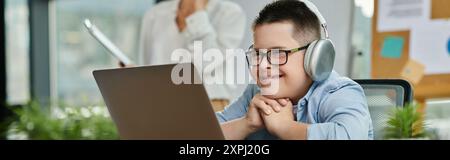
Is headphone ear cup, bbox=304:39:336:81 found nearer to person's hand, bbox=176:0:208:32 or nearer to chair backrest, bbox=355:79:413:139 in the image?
chair backrest, bbox=355:79:413:139

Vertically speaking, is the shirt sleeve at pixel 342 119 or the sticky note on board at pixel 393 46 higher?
the sticky note on board at pixel 393 46

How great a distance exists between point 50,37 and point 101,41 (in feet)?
2.29

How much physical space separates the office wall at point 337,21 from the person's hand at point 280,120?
93 millimetres

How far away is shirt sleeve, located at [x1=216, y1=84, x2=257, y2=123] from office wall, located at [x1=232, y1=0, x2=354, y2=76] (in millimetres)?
61

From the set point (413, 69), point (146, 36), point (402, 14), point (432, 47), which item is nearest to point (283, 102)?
point (402, 14)

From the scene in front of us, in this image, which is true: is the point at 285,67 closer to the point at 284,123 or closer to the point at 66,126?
the point at 284,123

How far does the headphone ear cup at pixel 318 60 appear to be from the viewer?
67 cm

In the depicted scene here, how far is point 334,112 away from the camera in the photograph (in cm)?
65

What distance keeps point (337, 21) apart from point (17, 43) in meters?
1.47

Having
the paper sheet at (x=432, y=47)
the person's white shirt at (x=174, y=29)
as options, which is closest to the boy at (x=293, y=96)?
the person's white shirt at (x=174, y=29)

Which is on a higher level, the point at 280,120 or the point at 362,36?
the point at 362,36

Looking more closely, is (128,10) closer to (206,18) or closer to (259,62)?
(206,18)

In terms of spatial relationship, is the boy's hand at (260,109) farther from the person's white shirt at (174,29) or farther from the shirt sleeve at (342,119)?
the person's white shirt at (174,29)
